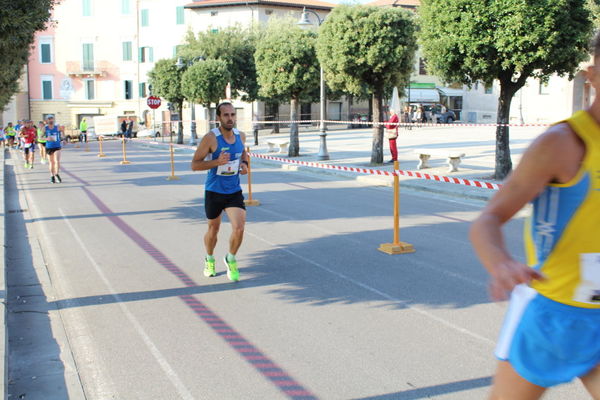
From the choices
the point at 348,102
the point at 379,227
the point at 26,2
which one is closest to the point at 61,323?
the point at 379,227

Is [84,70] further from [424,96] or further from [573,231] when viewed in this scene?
[573,231]

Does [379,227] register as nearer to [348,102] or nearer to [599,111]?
[599,111]

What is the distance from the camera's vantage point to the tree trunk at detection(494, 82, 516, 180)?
49.0ft

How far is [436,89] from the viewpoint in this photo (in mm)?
63500

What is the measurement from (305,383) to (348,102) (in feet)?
196

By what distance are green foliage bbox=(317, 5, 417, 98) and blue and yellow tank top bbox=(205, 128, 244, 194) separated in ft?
41.3

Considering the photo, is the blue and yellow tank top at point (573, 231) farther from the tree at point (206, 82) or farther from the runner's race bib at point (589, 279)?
the tree at point (206, 82)

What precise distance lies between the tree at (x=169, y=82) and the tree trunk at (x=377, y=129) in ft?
71.7

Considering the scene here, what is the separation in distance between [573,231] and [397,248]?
629 cm

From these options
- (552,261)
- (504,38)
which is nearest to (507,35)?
(504,38)

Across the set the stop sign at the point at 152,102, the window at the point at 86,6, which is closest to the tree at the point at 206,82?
the stop sign at the point at 152,102

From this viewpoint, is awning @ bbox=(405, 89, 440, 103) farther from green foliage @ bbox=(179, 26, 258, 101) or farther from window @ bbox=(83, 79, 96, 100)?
window @ bbox=(83, 79, 96, 100)

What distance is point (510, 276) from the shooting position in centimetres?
192

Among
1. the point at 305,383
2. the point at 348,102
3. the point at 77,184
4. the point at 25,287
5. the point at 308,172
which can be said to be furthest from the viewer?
the point at 348,102
